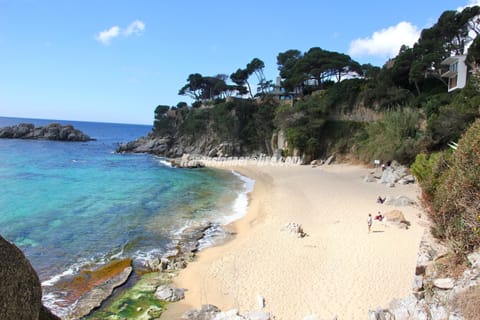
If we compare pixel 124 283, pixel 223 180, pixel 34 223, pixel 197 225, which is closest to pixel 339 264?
pixel 124 283

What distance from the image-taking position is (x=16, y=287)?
282 cm

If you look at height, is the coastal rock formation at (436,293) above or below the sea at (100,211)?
above

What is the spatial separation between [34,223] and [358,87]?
35.9 meters

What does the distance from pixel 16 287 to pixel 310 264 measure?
33.4 ft

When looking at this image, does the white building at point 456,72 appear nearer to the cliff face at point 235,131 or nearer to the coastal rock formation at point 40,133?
the cliff face at point 235,131

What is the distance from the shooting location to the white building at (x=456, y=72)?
2758 centimetres

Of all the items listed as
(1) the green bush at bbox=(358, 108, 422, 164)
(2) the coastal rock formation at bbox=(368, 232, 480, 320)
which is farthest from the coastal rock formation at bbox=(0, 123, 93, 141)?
(2) the coastal rock formation at bbox=(368, 232, 480, 320)

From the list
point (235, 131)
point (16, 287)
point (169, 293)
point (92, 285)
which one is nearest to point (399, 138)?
point (169, 293)

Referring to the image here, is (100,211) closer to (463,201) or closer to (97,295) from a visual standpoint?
(97,295)

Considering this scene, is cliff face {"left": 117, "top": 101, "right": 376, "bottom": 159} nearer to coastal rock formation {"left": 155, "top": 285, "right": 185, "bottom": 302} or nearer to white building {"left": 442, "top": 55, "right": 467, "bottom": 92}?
white building {"left": 442, "top": 55, "right": 467, "bottom": 92}

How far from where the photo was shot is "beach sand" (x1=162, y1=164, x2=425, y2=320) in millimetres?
9125

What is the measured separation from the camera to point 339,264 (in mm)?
11250

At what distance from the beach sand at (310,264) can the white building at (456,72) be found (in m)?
14.6

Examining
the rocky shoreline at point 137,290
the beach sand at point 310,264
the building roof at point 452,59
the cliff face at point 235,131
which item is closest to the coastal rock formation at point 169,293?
the rocky shoreline at point 137,290
